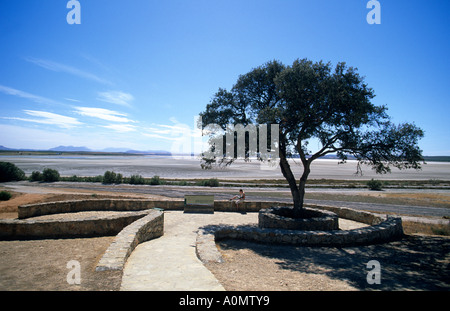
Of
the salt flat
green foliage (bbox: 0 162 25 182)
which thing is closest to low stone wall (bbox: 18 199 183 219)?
the salt flat

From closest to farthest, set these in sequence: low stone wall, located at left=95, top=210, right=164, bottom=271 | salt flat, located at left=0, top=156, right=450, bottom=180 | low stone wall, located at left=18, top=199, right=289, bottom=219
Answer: low stone wall, located at left=95, top=210, right=164, bottom=271 → low stone wall, located at left=18, top=199, right=289, bottom=219 → salt flat, located at left=0, top=156, right=450, bottom=180

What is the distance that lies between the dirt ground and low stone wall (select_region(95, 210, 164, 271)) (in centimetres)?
37

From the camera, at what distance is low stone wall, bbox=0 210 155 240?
33.8 ft

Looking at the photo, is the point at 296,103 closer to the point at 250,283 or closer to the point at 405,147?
the point at 405,147

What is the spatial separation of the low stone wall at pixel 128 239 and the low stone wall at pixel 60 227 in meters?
1.82

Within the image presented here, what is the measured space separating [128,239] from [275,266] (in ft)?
15.1

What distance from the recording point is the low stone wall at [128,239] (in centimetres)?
614

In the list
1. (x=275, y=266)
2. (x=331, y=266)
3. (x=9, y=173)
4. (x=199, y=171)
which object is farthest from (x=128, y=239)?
(x=199, y=171)

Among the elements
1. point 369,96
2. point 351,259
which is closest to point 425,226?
point 369,96

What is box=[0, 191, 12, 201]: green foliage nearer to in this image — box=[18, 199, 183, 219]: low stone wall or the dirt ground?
box=[18, 199, 183, 219]: low stone wall

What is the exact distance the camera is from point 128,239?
8141 millimetres

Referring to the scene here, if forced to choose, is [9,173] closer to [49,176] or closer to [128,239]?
[49,176]

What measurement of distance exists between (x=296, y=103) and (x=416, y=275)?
770 cm

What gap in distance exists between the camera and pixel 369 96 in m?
12.3
